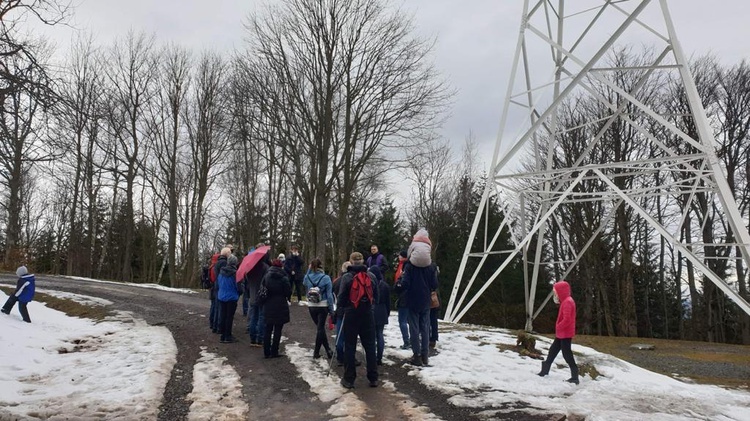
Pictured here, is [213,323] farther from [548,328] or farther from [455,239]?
[455,239]

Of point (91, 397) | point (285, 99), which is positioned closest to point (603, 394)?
point (91, 397)

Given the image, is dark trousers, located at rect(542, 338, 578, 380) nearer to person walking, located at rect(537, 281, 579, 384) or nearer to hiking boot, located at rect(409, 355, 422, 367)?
person walking, located at rect(537, 281, 579, 384)

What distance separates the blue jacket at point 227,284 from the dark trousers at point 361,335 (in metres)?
3.56

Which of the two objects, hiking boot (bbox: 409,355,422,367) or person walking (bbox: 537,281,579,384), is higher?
person walking (bbox: 537,281,579,384)

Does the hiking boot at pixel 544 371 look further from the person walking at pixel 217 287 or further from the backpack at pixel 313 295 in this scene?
the person walking at pixel 217 287

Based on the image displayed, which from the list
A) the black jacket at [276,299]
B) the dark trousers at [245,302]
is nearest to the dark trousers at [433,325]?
the black jacket at [276,299]

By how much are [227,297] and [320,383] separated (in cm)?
346

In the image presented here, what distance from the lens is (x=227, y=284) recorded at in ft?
31.1

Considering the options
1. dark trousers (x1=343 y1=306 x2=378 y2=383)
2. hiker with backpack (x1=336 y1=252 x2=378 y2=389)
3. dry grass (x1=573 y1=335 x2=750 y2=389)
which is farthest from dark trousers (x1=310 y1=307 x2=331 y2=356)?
dry grass (x1=573 y1=335 x2=750 y2=389)

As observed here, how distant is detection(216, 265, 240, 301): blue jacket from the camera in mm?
9391

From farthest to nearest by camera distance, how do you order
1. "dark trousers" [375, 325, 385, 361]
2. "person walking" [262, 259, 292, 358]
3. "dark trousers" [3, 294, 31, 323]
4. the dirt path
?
1. "dark trousers" [3, 294, 31, 323]
2. "person walking" [262, 259, 292, 358]
3. "dark trousers" [375, 325, 385, 361]
4. the dirt path

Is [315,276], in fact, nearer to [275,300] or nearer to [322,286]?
[322,286]

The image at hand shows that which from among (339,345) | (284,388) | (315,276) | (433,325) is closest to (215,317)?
(315,276)

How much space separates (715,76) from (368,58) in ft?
52.1
